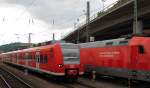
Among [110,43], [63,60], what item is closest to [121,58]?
[110,43]

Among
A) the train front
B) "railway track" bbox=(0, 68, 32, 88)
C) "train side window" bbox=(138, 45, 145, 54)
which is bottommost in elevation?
"railway track" bbox=(0, 68, 32, 88)

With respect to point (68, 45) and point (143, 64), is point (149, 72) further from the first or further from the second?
point (68, 45)

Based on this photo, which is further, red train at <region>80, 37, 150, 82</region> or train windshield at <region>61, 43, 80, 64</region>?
train windshield at <region>61, 43, 80, 64</region>

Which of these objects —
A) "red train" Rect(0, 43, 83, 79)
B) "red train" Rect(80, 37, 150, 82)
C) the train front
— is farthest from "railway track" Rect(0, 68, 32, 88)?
"red train" Rect(80, 37, 150, 82)

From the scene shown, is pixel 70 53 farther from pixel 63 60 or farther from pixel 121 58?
pixel 121 58

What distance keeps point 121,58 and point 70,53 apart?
4391 mm

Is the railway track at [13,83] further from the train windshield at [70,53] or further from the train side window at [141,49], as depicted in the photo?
the train side window at [141,49]

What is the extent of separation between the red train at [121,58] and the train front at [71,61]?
1877 millimetres

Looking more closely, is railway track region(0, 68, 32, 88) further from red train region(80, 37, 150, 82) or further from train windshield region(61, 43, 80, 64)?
red train region(80, 37, 150, 82)

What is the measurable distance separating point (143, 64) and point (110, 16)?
2279cm

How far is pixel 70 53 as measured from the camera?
973 inches

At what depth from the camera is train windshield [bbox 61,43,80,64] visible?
80.0ft

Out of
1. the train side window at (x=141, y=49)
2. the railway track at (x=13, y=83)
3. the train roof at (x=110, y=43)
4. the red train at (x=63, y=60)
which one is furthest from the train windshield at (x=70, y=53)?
the train side window at (x=141, y=49)

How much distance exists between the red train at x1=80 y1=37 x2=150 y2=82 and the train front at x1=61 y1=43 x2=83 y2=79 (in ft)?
6.16
